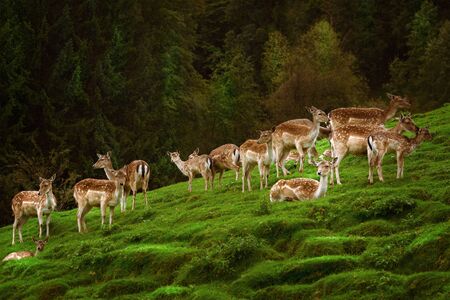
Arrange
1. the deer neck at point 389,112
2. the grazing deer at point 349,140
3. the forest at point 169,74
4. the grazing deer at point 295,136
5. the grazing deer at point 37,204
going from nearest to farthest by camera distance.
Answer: the grazing deer at point 349,140 → the grazing deer at point 295,136 → the grazing deer at point 37,204 → the deer neck at point 389,112 → the forest at point 169,74

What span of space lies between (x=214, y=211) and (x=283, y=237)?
4.33 metres

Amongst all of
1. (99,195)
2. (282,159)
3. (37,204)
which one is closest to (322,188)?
(282,159)

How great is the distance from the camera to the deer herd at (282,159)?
73.7ft

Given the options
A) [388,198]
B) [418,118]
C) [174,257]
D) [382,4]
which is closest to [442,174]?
[388,198]

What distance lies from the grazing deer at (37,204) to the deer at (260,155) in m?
5.88

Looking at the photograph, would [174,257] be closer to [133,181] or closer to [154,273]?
[154,273]

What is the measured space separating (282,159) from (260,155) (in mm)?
1451

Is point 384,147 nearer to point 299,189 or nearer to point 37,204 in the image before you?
point 299,189

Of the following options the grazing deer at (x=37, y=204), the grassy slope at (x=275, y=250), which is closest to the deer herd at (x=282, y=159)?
the grazing deer at (x=37, y=204)

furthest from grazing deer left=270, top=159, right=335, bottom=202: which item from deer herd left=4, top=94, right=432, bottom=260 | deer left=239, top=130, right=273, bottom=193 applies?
deer left=239, top=130, right=273, bottom=193

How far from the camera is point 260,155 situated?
85.3 feet

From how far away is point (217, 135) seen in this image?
66.2 metres

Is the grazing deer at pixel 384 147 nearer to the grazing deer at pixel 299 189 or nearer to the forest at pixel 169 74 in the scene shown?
the grazing deer at pixel 299 189

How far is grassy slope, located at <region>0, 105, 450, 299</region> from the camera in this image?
1681 cm
